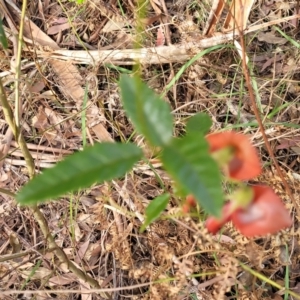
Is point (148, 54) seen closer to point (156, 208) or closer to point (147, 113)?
point (156, 208)

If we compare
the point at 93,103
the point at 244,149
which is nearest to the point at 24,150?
the point at 93,103

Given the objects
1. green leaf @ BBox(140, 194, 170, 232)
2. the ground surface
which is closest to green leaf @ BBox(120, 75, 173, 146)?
green leaf @ BBox(140, 194, 170, 232)

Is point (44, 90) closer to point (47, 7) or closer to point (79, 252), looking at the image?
point (47, 7)

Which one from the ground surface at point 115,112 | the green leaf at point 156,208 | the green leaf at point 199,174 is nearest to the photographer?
the green leaf at point 199,174

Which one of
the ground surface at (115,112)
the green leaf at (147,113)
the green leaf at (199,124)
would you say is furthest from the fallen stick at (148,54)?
the green leaf at (147,113)

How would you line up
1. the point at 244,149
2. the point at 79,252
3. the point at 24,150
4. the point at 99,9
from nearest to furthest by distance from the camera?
1. the point at 244,149
2. the point at 24,150
3. the point at 79,252
4. the point at 99,9

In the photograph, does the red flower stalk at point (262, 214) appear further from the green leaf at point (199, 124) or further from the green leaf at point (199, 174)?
the green leaf at point (199, 124)

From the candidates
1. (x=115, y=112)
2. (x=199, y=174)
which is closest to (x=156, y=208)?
(x=199, y=174)

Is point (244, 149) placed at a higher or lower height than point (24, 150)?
higher
